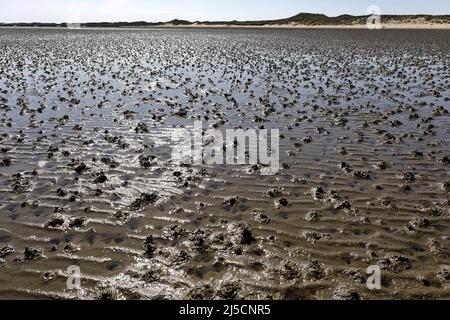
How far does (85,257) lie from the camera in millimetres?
8477

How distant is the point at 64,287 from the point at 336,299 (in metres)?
5.03

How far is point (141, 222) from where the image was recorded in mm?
9805

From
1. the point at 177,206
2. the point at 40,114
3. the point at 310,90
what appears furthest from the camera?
the point at 310,90

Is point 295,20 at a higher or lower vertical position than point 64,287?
higher

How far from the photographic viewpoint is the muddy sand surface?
7.78 metres

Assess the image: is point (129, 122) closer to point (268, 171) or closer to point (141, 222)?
point (268, 171)

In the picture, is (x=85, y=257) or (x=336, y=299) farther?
(x=85, y=257)

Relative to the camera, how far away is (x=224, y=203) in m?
10.8

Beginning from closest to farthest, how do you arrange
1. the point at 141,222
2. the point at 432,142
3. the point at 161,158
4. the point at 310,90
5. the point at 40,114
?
the point at 141,222 < the point at 161,158 < the point at 432,142 < the point at 40,114 < the point at 310,90

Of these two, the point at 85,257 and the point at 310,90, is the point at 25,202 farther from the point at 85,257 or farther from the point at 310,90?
the point at 310,90

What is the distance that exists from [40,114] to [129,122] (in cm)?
504

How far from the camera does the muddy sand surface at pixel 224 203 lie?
778 cm
